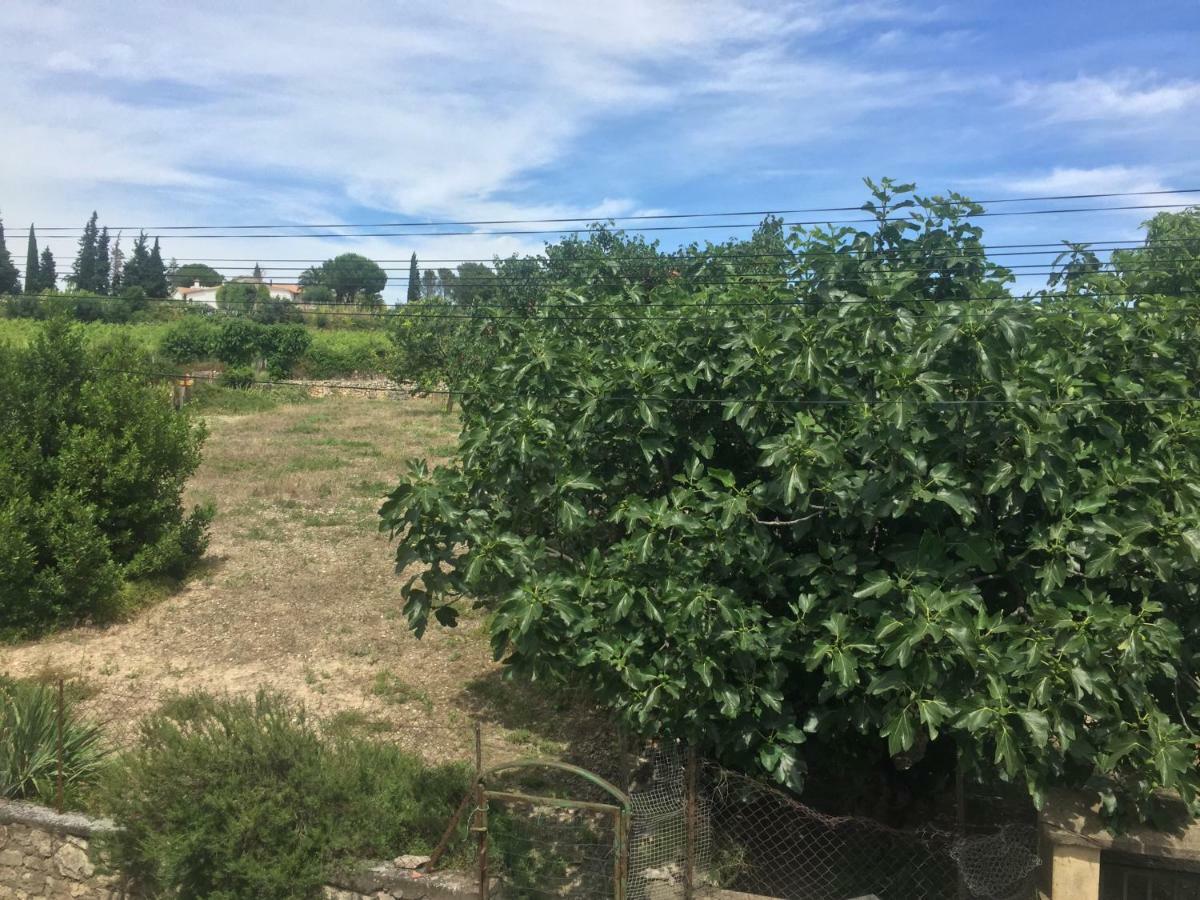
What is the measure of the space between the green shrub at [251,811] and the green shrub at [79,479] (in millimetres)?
4820

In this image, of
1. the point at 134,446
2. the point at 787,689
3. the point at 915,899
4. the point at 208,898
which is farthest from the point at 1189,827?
the point at 134,446

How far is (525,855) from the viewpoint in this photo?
20.0 ft

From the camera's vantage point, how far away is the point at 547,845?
628 centimetres

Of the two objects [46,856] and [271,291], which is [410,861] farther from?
[271,291]

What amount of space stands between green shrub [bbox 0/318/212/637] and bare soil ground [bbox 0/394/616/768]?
502 millimetres

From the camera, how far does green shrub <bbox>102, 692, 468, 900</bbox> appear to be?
5.77m

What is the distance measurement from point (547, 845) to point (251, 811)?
6.14 ft

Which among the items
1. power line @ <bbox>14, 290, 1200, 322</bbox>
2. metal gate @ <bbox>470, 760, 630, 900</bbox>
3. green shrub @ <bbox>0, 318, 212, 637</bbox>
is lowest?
metal gate @ <bbox>470, 760, 630, 900</bbox>

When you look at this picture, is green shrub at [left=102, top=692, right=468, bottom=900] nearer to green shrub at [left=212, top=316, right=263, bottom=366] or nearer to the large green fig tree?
the large green fig tree

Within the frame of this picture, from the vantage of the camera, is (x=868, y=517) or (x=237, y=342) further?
(x=237, y=342)

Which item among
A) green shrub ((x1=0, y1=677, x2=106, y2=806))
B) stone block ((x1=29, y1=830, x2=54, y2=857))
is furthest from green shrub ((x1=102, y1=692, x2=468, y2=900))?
green shrub ((x1=0, y1=677, x2=106, y2=806))

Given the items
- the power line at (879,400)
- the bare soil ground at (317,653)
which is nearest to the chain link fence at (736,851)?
the bare soil ground at (317,653)

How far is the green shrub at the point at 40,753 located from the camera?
7.20m

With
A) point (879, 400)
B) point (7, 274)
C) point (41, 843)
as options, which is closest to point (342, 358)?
point (7, 274)
